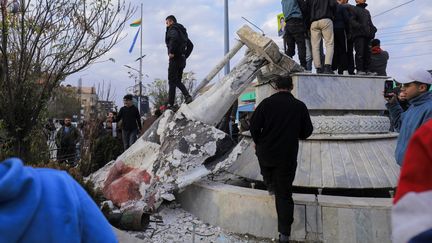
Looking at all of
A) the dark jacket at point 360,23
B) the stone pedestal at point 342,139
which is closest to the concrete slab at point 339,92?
the stone pedestal at point 342,139

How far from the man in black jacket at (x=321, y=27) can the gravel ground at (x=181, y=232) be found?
10.1 ft

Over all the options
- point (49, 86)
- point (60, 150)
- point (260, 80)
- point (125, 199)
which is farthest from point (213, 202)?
point (60, 150)

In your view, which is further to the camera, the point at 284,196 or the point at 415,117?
the point at 284,196

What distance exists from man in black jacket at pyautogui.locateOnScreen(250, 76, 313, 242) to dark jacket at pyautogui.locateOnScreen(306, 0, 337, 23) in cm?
271

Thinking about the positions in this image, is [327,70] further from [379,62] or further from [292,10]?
[379,62]

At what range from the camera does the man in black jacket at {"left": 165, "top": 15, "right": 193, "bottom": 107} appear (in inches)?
277

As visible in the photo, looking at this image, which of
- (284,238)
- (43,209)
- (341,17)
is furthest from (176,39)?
(43,209)

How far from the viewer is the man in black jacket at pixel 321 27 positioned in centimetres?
644

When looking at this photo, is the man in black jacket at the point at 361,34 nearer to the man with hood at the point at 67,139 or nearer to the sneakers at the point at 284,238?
the sneakers at the point at 284,238

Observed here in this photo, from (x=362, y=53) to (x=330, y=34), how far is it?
2.55 ft

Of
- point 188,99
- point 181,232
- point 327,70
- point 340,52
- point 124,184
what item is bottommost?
point 181,232

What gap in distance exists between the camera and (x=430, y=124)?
107cm

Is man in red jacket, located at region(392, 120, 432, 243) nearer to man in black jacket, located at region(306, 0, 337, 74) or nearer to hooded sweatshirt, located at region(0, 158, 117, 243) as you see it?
hooded sweatshirt, located at region(0, 158, 117, 243)

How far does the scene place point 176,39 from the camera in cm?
701
